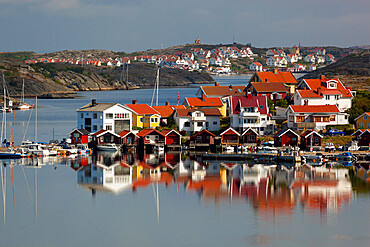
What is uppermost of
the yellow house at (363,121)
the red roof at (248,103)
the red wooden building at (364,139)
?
the red roof at (248,103)

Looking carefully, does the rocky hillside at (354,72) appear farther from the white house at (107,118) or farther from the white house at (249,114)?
the white house at (107,118)

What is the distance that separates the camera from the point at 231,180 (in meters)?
49.7

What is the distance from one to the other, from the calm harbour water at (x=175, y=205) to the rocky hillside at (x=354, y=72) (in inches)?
2155

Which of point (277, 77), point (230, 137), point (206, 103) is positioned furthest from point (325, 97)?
point (230, 137)

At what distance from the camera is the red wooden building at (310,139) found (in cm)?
6212

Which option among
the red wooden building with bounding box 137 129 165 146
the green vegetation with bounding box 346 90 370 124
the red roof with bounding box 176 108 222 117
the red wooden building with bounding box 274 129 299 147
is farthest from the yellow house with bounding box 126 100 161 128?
the green vegetation with bounding box 346 90 370 124

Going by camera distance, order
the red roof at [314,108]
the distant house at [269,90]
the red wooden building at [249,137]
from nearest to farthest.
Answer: the red wooden building at [249,137] < the red roof at [314,108] < the distant house at [269,90]

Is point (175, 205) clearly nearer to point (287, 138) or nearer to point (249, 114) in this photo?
point (287, 138)

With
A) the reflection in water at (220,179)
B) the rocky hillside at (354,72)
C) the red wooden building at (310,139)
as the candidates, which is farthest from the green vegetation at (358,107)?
the rocky hillside at (354,72)

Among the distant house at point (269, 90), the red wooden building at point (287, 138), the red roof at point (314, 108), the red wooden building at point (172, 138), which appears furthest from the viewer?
the distant house at point (269, 90)

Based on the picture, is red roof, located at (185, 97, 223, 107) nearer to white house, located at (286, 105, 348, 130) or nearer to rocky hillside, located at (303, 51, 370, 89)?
white house, located at (286, 105, 348, 130)

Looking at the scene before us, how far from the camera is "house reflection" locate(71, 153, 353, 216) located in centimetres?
4281

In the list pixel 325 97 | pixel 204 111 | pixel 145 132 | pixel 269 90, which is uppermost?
pixel 269 90

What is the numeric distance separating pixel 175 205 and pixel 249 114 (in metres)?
26.5
